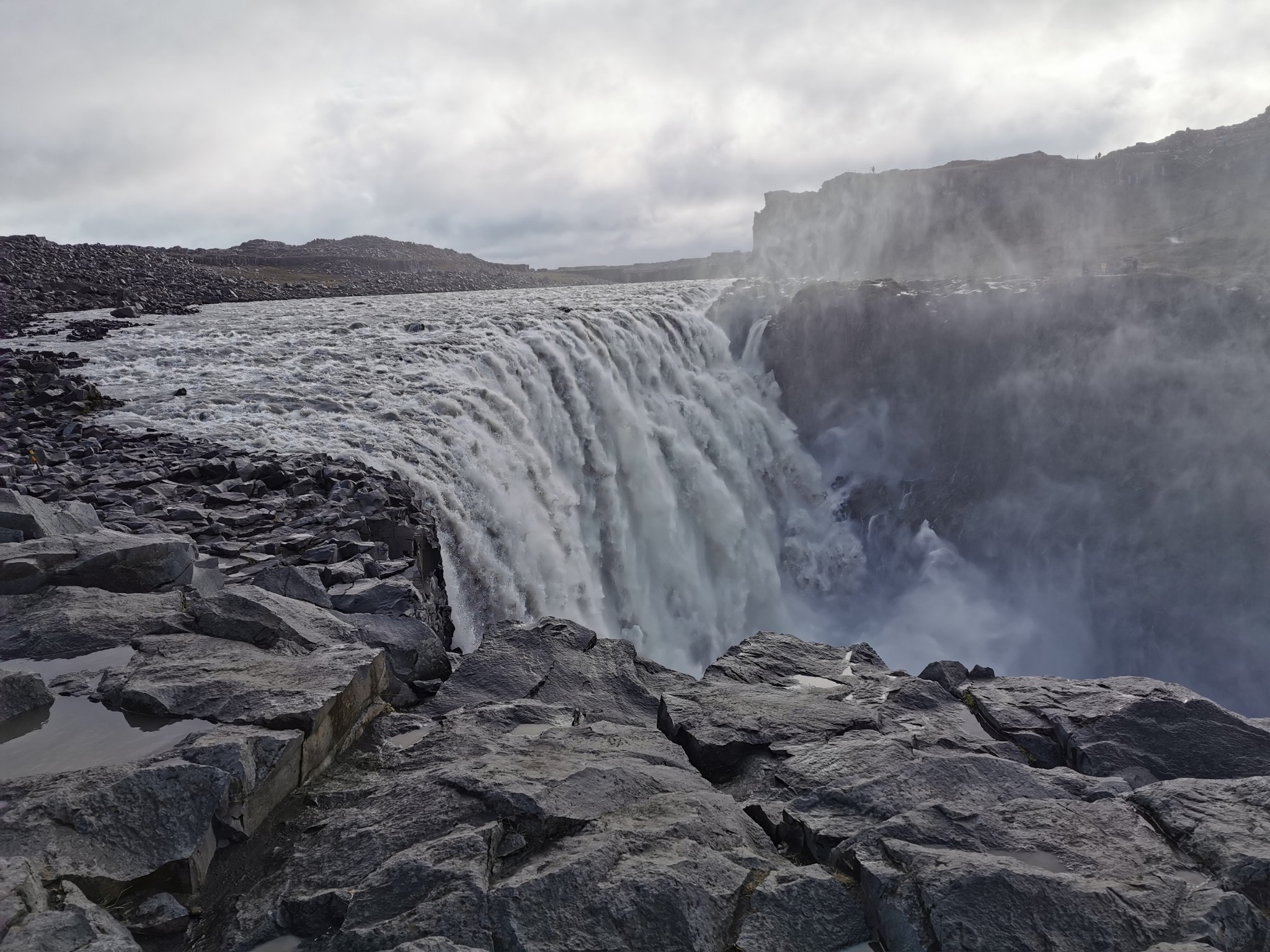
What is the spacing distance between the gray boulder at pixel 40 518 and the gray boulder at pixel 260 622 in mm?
1883

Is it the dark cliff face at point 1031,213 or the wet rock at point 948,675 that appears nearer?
the wet rock at point 948,675

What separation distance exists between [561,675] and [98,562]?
14.5 feet

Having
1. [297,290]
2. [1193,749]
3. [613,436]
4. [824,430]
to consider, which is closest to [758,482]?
[824,430]

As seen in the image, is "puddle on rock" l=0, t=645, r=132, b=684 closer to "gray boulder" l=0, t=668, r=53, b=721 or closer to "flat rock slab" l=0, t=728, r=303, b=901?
"gray boulder" l=0, t=668, r=53, b=721

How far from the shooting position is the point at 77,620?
6.39m

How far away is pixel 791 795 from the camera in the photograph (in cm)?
544

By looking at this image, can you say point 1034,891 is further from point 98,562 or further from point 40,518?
point 40,518

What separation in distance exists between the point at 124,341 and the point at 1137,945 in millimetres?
24903

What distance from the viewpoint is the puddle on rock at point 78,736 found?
15.7ft

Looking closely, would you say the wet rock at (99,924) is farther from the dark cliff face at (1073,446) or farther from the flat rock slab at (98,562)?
the dark cliff face at (1073,446)

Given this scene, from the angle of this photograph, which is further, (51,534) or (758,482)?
(758,482)

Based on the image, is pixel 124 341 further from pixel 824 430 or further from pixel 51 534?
pixel 824 430

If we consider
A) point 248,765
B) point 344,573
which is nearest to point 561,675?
point 344,573

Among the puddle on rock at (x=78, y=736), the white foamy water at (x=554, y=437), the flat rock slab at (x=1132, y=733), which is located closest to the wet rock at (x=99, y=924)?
the puddle on rock at (x=78, y=736)
